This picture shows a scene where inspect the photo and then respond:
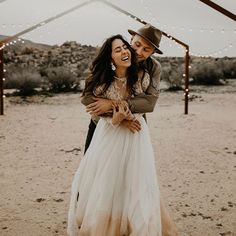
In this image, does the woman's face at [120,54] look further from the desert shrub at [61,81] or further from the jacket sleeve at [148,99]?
the desert shrub at [61,81]

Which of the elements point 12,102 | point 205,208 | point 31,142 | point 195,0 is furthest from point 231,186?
point 12,102

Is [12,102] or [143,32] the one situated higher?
[143,32]

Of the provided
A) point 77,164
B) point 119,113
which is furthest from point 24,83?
point 119,113

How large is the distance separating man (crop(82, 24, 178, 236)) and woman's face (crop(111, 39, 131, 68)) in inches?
8.7

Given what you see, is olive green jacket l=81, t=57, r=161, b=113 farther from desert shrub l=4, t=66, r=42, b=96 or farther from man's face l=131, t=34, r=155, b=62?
desert shrub l=4, t=66, r=42, b=96

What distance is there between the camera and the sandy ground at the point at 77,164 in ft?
12.9

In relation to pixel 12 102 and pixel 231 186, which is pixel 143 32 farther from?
pixel 12 102

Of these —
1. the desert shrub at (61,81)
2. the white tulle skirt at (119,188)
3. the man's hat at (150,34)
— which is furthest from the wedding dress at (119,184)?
the desert shrub at (61,81)

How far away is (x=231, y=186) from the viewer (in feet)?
16.1

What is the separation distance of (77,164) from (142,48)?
309cm

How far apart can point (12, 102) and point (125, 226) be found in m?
9.23

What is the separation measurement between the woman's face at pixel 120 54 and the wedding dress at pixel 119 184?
0.51 ft

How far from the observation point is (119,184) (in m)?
2.97

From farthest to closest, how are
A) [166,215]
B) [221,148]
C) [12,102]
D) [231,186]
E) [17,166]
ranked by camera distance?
[12,102] → [221,148] → [17,166] → [231,186] → [166,215]
